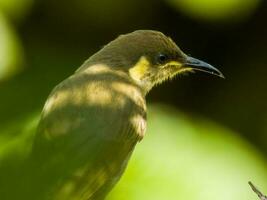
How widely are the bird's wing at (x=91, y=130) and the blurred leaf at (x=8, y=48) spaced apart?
1.68 feet

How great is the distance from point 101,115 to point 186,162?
2.39ft

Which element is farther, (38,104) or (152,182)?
(152,182)

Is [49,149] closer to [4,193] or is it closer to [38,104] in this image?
[38,104]

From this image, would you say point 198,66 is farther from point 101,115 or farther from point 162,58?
point 101,115

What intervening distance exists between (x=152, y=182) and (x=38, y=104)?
143cm

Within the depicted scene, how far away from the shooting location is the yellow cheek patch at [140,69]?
15.6ft

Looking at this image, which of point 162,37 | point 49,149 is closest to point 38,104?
point 49,149

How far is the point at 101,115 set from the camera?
4.02 metres

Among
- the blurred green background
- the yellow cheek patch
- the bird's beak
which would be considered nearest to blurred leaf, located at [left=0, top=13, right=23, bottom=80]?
the blurred green background

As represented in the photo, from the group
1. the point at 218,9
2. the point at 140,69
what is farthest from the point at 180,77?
the point at 140,69

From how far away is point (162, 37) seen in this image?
4.79 metres

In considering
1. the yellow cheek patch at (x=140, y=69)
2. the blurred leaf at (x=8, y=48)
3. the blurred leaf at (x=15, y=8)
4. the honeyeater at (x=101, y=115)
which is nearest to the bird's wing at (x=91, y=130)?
the honeyeater at (x=101, y=115)

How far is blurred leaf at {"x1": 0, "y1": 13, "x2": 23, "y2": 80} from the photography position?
4.59 metres

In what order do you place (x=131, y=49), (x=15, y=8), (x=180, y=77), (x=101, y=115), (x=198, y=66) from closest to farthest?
(x=101, y=115), (x=131, y=49), (x=198, y=66), (x=15, y=8), (x=180, y=77)
